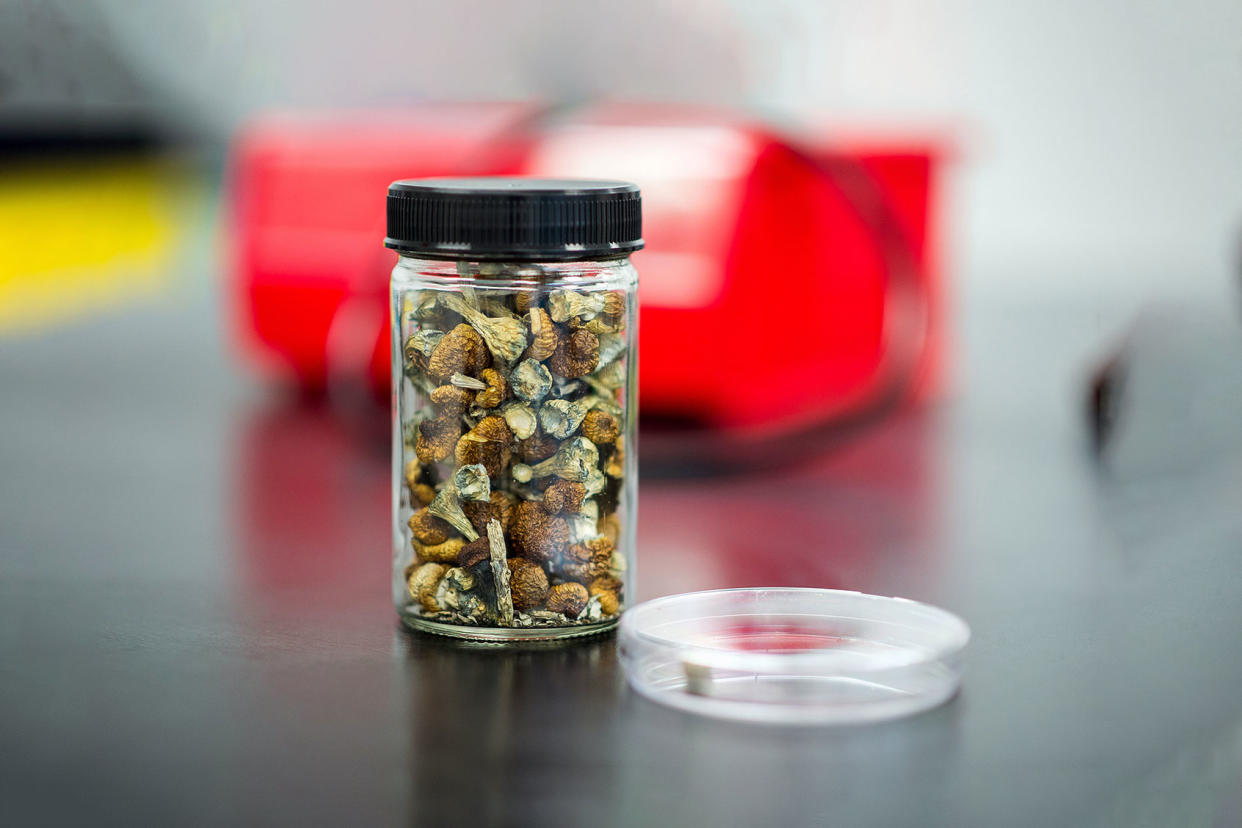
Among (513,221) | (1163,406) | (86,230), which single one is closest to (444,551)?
(513,221)

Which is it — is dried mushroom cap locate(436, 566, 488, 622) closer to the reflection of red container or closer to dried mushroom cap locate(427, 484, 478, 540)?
dried mushroom cap locate(427, 484, 478, 540)

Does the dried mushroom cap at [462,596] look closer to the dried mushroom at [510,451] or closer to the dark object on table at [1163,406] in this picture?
the dried mushroom at [510,451]

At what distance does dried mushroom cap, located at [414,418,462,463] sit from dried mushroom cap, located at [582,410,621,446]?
0.16ft

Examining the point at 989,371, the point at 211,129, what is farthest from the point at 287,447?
the point at 211,129

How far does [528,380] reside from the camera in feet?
1.69

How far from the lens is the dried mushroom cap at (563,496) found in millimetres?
523

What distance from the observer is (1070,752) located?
440mm

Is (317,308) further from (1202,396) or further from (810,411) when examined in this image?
(1202,396)

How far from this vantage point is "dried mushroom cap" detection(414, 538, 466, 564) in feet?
1.73

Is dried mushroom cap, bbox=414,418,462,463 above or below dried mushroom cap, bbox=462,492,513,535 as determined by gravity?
above

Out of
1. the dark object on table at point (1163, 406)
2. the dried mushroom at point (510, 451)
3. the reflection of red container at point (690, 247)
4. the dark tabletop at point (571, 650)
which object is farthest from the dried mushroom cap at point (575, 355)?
the dark object on table at point (1163, 406)

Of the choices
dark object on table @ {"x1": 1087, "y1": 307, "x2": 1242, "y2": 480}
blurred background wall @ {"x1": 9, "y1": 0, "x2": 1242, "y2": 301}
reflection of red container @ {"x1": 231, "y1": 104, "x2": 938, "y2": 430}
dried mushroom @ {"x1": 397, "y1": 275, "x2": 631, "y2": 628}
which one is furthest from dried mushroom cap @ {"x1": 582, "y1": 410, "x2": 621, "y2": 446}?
blurred background wall @ {"x1": 9, "y1": 0, "x2": 1242, "y2": 301}

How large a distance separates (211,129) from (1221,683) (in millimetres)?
2050

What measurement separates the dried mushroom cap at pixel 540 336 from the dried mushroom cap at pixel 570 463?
4 centimetres
